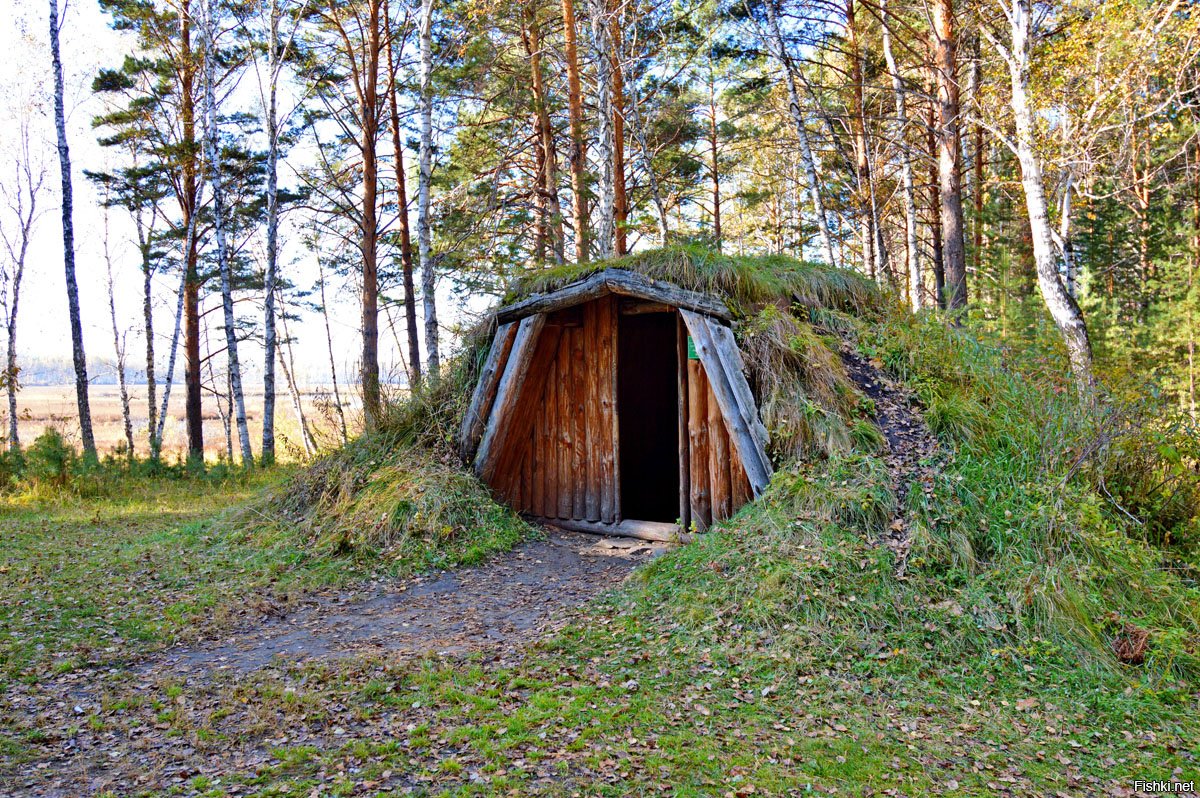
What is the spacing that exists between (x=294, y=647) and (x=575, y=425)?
4.39 metres

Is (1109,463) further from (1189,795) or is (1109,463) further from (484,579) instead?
(484,579)

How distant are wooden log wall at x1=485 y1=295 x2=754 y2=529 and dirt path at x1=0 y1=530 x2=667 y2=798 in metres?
0.74

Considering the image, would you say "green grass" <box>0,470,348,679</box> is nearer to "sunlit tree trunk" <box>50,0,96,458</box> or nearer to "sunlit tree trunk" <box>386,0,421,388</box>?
"sunlit tree trunk" <box>50,0,96,458</box>

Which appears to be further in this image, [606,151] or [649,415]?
[649,415]

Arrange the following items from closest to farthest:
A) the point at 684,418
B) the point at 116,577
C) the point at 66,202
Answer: the point at 116,577 → the point at 684,418 → the point at 66,202

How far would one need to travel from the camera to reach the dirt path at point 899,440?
561cm

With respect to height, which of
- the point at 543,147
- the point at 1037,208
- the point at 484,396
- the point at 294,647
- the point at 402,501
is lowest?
the point at 294,647

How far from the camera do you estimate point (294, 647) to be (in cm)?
522

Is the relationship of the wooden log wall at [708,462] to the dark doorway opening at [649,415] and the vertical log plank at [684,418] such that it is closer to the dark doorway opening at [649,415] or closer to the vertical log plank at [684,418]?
the vertical log plank at [684,418]

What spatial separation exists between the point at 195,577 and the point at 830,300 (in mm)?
7209

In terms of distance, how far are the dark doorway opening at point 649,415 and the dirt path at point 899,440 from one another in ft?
12.9

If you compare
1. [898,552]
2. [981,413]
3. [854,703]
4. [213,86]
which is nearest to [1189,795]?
[854,703]

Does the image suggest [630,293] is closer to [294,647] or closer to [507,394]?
[507,394]

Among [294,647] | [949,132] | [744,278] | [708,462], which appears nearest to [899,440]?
[708,462]
